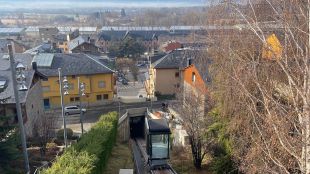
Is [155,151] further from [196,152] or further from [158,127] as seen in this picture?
[196,152]

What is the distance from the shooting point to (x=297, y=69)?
27.4 ft

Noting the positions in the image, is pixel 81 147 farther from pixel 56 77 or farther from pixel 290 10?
pixel 56 77

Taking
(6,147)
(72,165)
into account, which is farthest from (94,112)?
(72,165)

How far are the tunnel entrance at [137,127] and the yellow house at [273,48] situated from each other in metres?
21.3

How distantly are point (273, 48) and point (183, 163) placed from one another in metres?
14.4

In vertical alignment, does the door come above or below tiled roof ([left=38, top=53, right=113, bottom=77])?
below

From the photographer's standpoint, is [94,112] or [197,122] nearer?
[197,122]

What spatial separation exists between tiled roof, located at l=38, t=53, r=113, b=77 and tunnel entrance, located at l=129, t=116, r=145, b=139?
10.4m

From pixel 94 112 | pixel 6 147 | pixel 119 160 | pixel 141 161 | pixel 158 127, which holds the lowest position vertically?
pixel 94 112

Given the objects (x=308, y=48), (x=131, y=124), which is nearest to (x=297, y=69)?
(x=308, y=48)

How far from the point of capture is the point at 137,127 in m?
32.6

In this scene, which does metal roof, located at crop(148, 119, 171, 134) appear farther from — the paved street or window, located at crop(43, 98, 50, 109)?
window, located at crop(43, 98, 50, 109)

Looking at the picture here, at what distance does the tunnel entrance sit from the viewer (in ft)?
105

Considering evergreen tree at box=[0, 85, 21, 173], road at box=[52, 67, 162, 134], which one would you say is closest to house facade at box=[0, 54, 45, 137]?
road at box=[52, 67, 162, 134]
